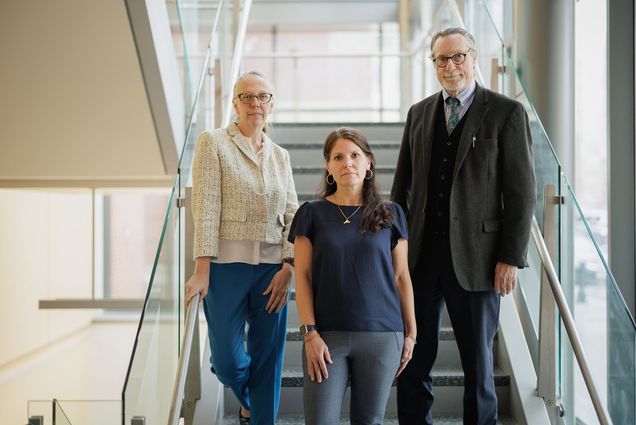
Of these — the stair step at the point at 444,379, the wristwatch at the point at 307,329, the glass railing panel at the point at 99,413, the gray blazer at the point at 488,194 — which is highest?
the gray blazer at the point at 488,194

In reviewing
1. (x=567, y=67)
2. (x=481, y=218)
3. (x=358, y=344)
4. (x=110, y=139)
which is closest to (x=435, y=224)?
(x=481, y=218)

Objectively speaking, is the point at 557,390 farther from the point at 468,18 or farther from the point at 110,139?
the point at 110,139

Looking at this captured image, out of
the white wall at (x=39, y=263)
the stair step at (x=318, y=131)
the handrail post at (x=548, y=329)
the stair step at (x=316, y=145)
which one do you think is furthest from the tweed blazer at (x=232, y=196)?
the white wall at (x=39, y=263)

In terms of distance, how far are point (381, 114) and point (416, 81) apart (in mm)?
2581

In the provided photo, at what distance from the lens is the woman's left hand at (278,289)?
2703mm

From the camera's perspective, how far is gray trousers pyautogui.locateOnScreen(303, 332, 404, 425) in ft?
7.42

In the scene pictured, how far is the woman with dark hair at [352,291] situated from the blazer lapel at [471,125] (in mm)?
319

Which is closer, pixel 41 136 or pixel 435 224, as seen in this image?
pixel 435 224

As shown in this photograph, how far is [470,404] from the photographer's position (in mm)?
2645

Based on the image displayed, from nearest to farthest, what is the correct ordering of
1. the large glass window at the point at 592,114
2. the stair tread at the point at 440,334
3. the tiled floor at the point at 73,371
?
the stair tread at the point at 440,334, the large glass window at the point at 592,114, the tiled floor at the point at 73,371

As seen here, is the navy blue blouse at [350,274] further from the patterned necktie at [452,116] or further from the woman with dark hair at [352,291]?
the patterned necktie at [452,116]

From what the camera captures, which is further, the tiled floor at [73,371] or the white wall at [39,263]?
the white wall at [39,263]

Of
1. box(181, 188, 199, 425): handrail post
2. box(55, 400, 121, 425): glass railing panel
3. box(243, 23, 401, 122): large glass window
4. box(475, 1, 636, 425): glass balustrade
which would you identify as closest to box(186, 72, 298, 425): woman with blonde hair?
box(181, 188, 199, 425): handrail post

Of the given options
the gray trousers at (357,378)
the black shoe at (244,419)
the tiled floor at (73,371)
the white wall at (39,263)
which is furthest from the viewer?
the white wall at (39,263)
